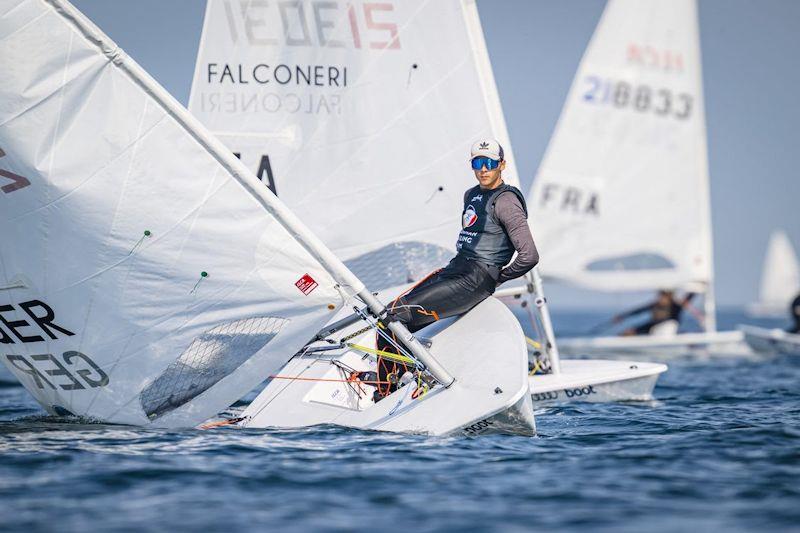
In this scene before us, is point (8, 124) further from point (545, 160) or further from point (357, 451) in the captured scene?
point (545, 160)

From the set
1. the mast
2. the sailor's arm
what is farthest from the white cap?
the mast

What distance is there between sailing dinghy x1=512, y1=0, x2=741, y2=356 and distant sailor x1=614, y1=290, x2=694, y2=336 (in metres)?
0.27

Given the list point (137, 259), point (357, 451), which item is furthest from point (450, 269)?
point (137, 259)

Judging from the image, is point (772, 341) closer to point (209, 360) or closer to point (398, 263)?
point (398, 263)

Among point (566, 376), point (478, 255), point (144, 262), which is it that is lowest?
point (566, 376)

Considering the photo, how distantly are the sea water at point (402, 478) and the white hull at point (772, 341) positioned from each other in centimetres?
1127

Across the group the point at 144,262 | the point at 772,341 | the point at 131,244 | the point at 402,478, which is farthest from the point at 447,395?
the point at 772,341

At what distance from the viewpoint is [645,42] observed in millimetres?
21859

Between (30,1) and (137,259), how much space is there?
1.83m

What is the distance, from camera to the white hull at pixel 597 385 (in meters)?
10.1

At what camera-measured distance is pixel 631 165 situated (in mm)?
22141

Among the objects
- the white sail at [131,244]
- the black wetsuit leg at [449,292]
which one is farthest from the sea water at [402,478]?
the black wetsuit leg at [449,292]

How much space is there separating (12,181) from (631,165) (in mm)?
16815

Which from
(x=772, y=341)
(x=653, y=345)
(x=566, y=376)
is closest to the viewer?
(x=566, y=376)
